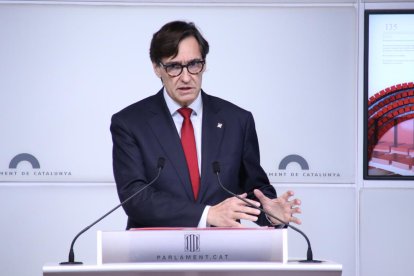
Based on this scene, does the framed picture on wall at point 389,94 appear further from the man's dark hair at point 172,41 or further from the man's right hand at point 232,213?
the man's right hand at point 232,213

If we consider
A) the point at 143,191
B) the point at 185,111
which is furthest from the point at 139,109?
the point at 143,191

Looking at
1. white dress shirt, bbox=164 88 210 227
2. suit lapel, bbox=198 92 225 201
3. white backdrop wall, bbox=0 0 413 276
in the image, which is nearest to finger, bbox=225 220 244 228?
suit lapel, bbox=198 92 225 201

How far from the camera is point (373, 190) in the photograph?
4484mm

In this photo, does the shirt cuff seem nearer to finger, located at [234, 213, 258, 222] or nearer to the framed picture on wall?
finger, located at [234, 213, 258, 222]

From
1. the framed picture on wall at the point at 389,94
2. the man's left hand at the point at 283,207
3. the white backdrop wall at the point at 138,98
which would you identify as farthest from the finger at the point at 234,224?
the framed picture on wall at the point at 389,94

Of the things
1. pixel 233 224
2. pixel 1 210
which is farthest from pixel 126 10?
pixel 233 224

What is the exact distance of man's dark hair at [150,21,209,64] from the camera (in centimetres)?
340

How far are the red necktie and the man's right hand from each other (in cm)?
44

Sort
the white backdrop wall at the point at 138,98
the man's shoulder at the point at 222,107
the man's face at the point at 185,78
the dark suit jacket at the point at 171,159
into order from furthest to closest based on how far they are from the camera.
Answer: the white backdrop wall at the point at 138,98
the man's shoulder at the point at 222,107
the man's face at the point at 185,78
the dark suit jacket at the point at 171,159

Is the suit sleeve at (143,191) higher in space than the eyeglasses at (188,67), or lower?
lower

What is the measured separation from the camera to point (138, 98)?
439 cm

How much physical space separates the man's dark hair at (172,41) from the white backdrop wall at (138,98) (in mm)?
908

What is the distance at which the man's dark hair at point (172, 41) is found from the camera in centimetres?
340

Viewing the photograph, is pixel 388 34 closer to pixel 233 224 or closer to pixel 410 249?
pixel 410 249
